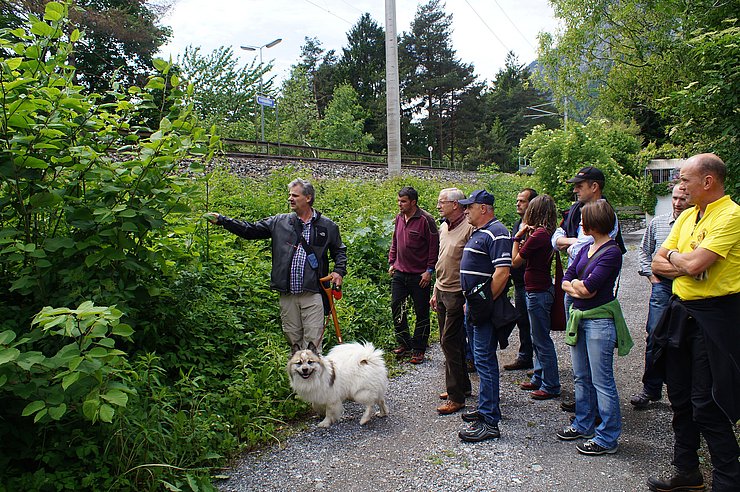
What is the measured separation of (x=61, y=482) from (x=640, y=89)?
72.2ft

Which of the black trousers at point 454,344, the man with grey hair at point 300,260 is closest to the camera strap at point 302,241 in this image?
the man with grey hair at point 300,260

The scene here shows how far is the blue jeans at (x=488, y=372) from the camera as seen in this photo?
4.51m

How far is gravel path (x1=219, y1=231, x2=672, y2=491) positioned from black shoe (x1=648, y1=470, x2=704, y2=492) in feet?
0.58

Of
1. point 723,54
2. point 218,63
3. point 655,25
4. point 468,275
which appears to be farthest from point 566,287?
point 218,63

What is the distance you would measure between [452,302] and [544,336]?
3.58 ft

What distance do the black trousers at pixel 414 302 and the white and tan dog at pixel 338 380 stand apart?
68.8 inches

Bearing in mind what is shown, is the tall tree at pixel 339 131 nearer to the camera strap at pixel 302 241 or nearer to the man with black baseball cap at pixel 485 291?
the camera strap at pixel 302 241

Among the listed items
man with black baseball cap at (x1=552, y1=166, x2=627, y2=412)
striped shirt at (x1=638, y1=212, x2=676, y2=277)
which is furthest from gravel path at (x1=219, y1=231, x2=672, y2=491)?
striped shirt at (x1=638, y1=212, x2=676, y2=277)

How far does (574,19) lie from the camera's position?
2014 centimetres

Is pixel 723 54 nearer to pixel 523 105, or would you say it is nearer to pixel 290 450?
pixel 290 450

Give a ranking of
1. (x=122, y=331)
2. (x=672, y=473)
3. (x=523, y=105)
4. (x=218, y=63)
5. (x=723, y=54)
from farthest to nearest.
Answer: (x=523, y=105) < (x=218, y=63) < (x=723, y=54) < (x=672, y=473) < (x=122, y=331)

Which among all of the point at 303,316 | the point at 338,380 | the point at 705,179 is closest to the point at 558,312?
the point at 705,179

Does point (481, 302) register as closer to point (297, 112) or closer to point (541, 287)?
point (541, 287)

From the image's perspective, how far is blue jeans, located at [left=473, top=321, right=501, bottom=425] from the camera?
4.51 metres
